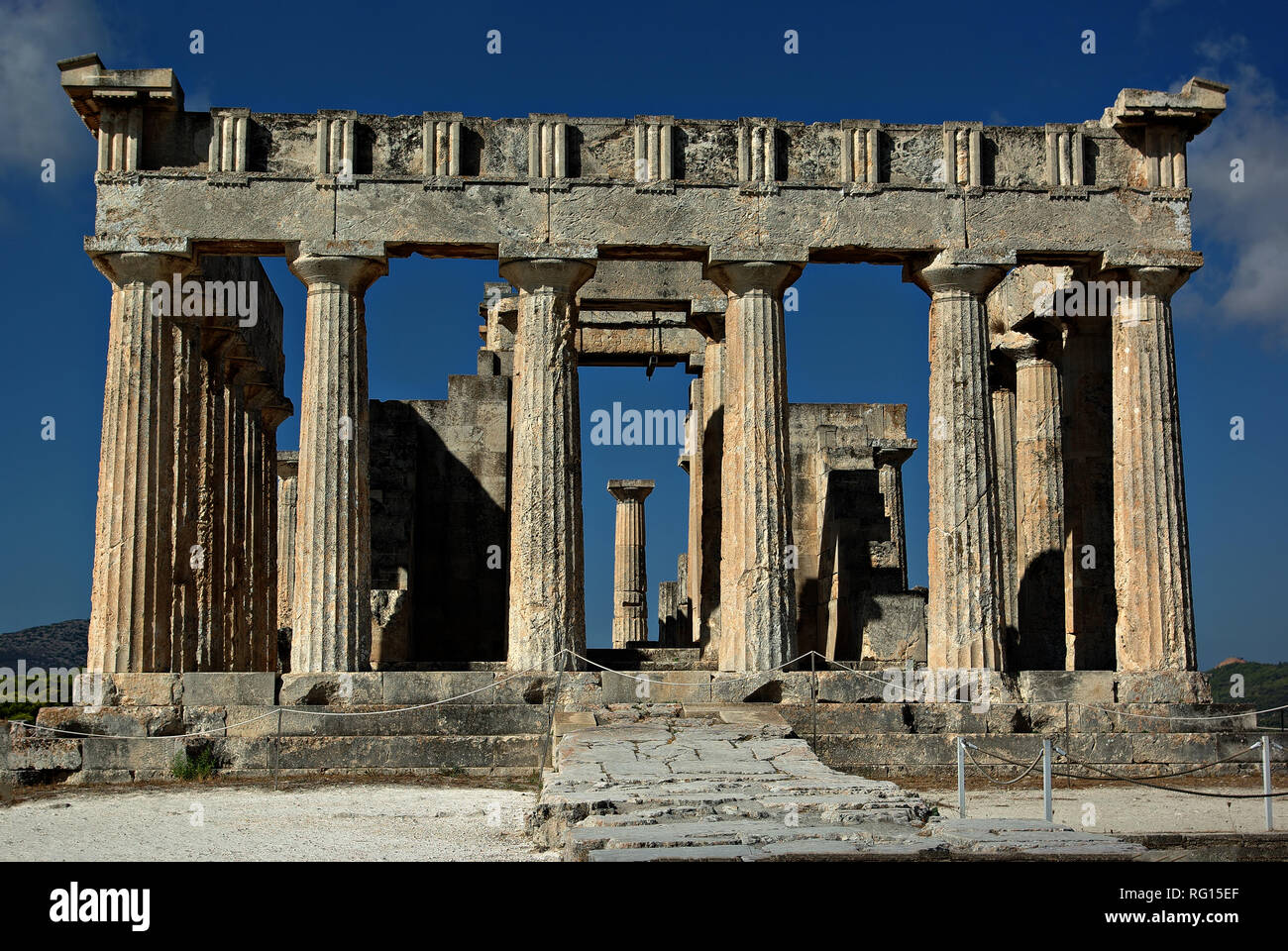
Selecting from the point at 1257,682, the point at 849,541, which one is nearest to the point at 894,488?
the point at 849,541

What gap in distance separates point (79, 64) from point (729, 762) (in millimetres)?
14441

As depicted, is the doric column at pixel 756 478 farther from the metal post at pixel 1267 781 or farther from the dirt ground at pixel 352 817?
the metal post at pixel 1267 781

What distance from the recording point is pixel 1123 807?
18031mm

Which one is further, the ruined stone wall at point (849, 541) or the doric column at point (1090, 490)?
the ruined stone wall at point (849, 541)

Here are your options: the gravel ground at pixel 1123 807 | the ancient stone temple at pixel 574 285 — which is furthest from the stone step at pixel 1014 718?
the gravel ground at pixel 1123 807

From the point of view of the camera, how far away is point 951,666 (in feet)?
76.9

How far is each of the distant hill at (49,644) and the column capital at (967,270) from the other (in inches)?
2729

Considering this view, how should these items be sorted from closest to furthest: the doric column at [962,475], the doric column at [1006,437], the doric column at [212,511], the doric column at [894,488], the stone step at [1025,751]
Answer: the stone step at [1025,751], the doric column at [962,475], the doric column at [212,511], the doric column at [1006,437], the doric column at [894,488]

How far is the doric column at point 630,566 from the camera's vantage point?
45.3 meters

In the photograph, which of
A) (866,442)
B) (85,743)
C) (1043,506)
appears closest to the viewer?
(85,743)

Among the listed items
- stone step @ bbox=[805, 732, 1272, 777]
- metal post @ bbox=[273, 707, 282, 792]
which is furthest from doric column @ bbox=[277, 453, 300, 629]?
stone step @ bbox=[805, 732, 1272, 777]

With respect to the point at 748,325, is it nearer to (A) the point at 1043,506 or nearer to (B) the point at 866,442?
(A) the point at 1043,506
